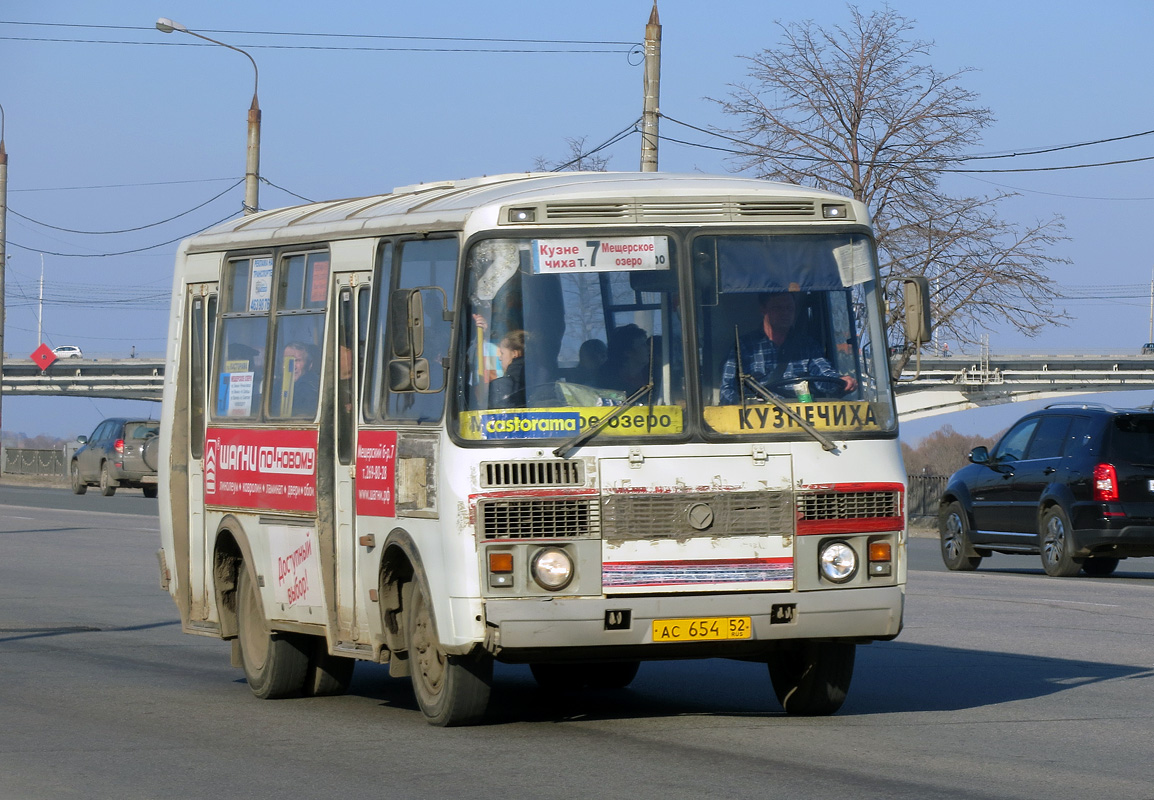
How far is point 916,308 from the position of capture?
30.6ft

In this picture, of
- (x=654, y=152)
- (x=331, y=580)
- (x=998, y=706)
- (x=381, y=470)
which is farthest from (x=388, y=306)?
(x=654, y=152)

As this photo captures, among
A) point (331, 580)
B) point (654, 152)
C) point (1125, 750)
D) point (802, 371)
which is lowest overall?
point (1125, 750)

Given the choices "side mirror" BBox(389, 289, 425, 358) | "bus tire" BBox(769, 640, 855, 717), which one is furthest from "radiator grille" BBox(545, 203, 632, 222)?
"bus tire" BBox(769, 640, 855, 717)

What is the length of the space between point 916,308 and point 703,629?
6.56ft

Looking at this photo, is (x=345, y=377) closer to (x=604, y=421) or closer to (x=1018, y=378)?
(x=604, y=421)

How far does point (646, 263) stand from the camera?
348 inches

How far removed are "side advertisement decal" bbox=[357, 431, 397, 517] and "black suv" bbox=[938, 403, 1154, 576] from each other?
472 inches

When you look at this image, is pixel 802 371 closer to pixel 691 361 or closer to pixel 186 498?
pixel 691 361

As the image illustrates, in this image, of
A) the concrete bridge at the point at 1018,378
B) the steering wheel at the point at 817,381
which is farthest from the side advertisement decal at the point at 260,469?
the concrete bridge at the point at 1018,378

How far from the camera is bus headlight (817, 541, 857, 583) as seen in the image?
8773 mm

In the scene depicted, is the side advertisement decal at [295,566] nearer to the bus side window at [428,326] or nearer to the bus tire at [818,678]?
the bus side window at [428,326]

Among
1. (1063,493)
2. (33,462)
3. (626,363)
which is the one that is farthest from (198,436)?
(33,462)

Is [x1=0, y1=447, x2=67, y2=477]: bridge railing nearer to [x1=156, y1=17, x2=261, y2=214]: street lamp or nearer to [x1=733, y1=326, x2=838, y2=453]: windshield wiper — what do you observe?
[x1=156, y1=17, x2=261, y2=214]: street lamp

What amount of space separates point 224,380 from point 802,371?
390cm
